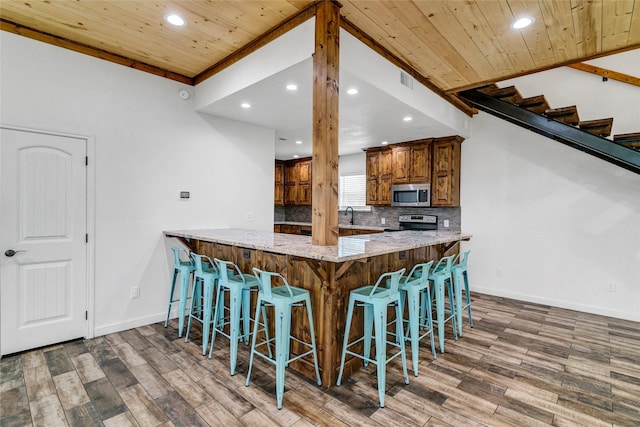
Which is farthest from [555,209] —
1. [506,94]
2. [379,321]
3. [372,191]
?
[379,321]

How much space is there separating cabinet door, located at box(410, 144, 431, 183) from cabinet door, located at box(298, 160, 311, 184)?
102 inches

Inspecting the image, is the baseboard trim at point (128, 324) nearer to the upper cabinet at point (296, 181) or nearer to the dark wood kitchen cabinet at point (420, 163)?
the upper cabinet at point (296, 181)

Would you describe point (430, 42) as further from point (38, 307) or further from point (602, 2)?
point (38, 307)

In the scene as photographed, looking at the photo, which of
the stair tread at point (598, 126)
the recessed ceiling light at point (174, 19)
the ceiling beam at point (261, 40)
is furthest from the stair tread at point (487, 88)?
the recessed ceiling light at point (174, 19)

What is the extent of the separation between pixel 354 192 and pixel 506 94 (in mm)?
3465

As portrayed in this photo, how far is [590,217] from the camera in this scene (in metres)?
4.32

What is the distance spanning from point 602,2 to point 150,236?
486cm

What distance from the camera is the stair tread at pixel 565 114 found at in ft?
12.5

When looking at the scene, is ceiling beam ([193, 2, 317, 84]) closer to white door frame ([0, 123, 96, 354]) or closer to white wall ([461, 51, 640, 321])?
white door frame ([0, 123, 96, 354])

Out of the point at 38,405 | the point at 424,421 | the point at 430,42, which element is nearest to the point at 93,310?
the point at 38,405

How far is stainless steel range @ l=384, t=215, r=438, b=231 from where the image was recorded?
5.72 metres

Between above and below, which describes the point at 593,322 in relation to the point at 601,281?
below

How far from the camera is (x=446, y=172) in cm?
539

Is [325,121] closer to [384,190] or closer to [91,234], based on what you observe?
[91,234]
